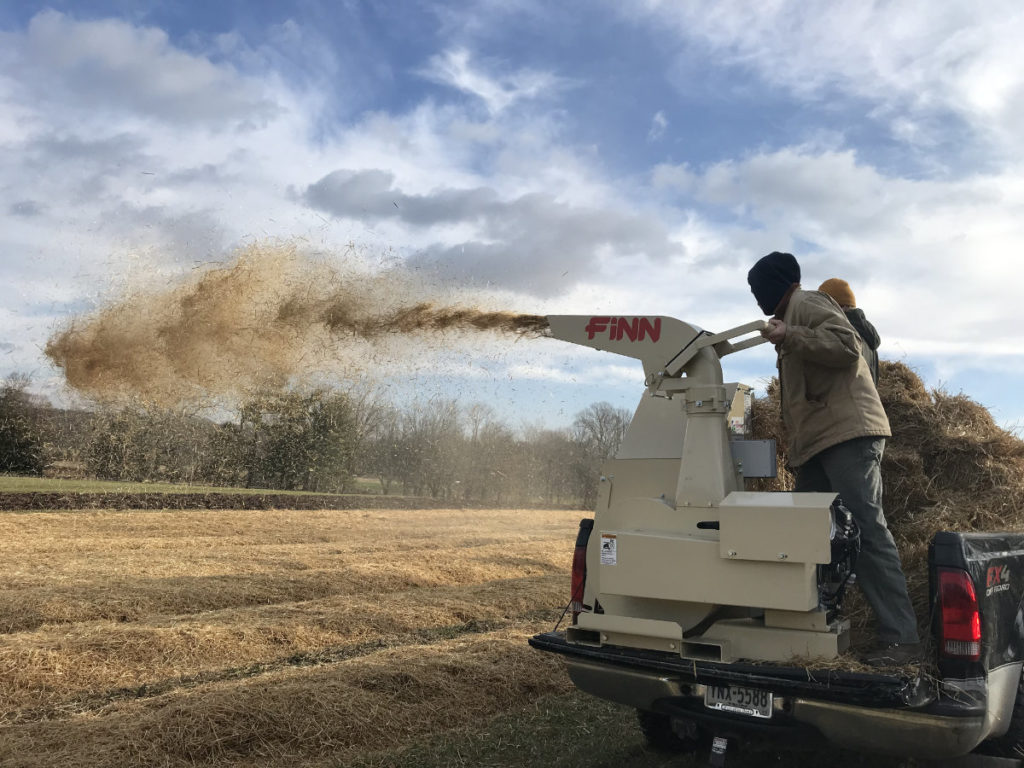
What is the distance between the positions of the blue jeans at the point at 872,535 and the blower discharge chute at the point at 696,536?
0.48 ft

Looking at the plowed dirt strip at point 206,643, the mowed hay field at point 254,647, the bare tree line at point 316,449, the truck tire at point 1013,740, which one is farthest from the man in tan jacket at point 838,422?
the bare tree line at point 316,449

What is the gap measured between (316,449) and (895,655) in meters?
30.2

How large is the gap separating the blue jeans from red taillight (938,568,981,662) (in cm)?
38

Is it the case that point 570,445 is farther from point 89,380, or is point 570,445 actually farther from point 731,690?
point 731,690

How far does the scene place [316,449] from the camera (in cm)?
3186

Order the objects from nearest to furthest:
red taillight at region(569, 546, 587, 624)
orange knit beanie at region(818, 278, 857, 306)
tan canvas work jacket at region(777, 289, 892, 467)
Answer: tan canvas work jacket at region(777, 289, 892, 467)
red taillight at region(569, 546, 587, 624)
orange knit beanie at region(818, 278, 857, 306)

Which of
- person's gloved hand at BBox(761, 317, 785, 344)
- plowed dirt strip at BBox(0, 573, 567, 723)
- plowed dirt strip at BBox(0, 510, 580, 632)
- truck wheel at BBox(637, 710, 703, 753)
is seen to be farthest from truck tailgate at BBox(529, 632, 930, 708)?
plowed dirt strip at BBox(0, 510, 580, 632)

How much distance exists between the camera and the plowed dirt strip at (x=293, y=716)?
14.2 feet

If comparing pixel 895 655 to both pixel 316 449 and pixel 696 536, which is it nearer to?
pixel 696 536

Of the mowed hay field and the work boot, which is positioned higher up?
the work boot

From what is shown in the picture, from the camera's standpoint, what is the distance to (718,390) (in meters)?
3.88

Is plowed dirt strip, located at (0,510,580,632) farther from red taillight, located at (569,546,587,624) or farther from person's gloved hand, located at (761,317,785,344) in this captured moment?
person's gloved hand, located at (761,317,785,344)

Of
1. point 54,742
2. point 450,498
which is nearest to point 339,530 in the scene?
point 54,742

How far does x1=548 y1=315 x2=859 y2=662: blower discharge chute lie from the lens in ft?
10.9
